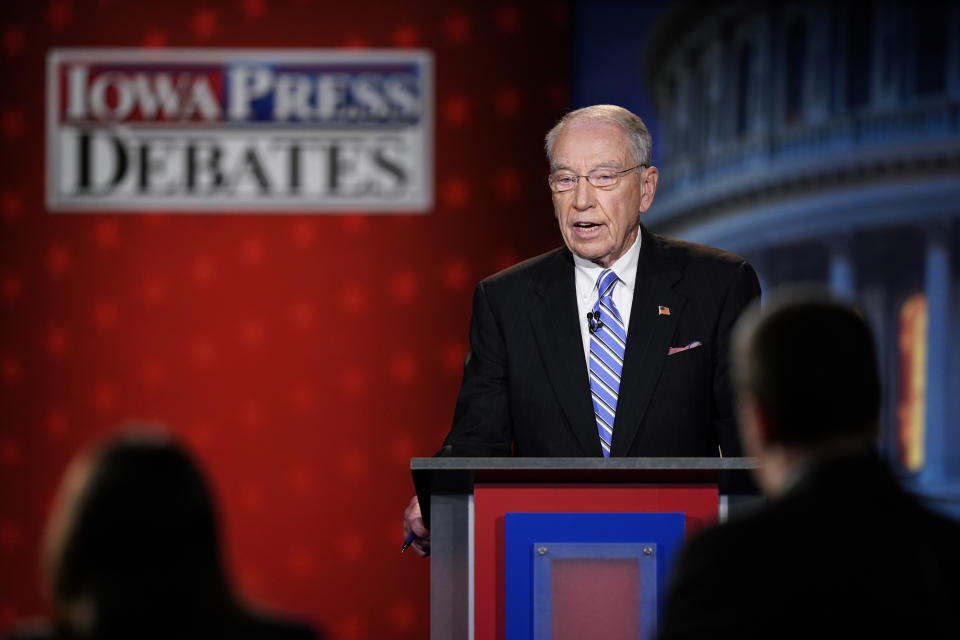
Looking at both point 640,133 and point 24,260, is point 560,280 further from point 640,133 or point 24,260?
point 24,260

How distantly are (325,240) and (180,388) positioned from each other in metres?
0.68

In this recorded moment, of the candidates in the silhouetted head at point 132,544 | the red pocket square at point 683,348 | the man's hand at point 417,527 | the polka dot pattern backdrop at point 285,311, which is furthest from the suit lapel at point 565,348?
the polka dot pattern backdrop at point 285,311

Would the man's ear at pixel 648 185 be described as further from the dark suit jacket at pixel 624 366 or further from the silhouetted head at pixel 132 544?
the silhouetted head at pixel 132 544

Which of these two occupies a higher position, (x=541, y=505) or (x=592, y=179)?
(x=592, y=179)

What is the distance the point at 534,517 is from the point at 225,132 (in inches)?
96.6

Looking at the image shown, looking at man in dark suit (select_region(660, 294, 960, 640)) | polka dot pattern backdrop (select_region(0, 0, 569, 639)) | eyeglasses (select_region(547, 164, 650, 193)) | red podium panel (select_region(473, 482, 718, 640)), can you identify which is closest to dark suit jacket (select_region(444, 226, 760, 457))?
eyeglasses (select_region(547, 164, 650, 193))

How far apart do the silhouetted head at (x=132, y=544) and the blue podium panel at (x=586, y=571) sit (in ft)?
2.67

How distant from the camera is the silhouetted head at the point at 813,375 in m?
1.04

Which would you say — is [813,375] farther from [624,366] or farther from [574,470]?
[624,366]

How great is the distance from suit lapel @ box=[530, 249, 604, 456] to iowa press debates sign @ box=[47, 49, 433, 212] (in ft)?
5.24

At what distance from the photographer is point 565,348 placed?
2.21 metres

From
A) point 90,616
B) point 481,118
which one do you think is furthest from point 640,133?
point 90,616

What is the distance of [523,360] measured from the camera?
2.24 m

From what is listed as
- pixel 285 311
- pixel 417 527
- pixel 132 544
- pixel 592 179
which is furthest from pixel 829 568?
pixel 285 311
